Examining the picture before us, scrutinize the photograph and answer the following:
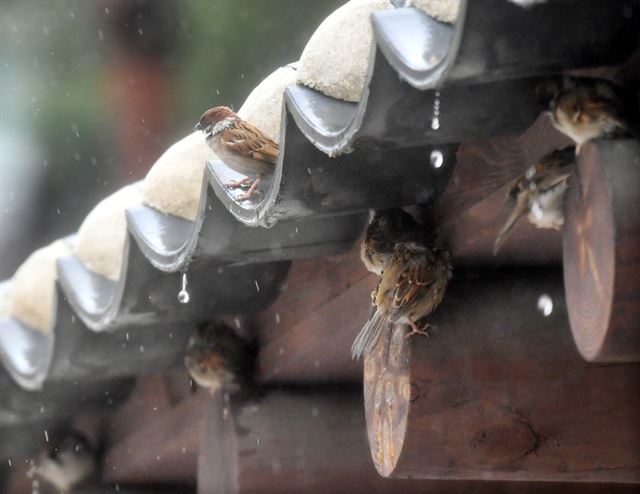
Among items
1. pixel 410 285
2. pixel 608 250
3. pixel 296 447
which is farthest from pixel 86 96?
pixel 608 250

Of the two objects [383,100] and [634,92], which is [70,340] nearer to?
[383,100]

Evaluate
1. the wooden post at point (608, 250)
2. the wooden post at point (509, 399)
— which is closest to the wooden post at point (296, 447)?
the wooden post at point (509, 399)

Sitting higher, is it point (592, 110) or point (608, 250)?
point (592, 110)

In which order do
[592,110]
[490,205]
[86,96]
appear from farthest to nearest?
[86,96] → [490,205] → [592,110]

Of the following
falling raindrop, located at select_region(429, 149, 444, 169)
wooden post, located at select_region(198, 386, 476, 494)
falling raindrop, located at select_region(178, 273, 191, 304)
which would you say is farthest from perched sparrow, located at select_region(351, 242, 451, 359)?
wooden post, located at select_region(198, 386, 476, 494)

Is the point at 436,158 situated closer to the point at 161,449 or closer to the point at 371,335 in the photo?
the point at 371,335

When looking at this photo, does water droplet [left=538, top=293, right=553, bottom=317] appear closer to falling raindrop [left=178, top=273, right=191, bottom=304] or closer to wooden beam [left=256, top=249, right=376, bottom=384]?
wooden beam [left=256, top=249, right=376, bottom=384]
